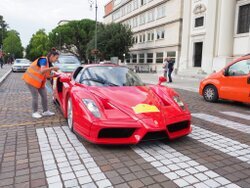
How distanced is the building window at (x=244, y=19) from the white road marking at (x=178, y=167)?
2083 cm

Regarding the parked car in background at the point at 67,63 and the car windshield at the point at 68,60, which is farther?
the car windshield at the point at 68,60

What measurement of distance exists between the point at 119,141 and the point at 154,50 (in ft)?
127

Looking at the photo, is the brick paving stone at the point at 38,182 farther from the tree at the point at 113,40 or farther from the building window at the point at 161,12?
the building window at the point at 161,12

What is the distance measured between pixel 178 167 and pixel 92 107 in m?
1.62

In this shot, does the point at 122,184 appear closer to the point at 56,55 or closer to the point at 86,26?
the point at 56,55

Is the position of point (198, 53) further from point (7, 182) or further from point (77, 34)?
point (77, 34)

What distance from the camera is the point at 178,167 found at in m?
3.42

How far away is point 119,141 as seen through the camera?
3.90 meters

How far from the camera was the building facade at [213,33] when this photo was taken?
2208 cm

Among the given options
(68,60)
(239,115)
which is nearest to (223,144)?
(239,115)

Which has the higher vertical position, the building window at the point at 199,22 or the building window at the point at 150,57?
the building window at the point at 199,22

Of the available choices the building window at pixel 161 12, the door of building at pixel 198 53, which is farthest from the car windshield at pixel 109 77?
the building window at pixel 161 12

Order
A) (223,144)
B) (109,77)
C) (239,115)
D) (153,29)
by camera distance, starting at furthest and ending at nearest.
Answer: (153,29) < (239,115) < (109,77) < (223,144)

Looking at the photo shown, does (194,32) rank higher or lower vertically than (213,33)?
higher
